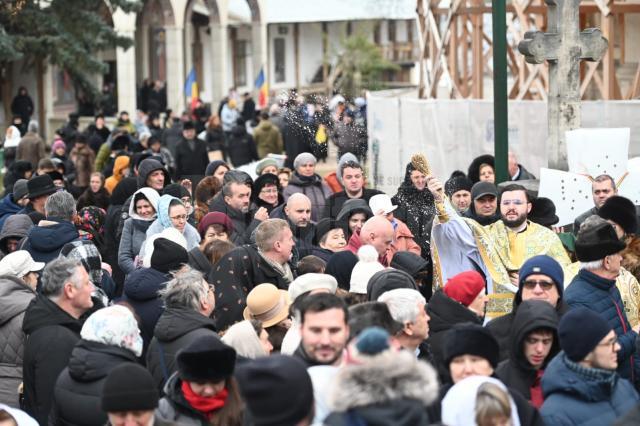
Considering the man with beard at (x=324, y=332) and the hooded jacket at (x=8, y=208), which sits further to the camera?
the hooded jacket at (x=8, y=208)

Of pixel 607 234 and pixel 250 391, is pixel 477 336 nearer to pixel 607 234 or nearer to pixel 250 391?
pixel 250 391

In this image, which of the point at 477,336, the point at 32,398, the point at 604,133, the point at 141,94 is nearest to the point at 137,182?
the point at 604,133

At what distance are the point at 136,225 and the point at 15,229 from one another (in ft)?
3.26

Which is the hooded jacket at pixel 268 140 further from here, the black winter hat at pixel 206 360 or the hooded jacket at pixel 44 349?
the black winter hat at pixel 206 360

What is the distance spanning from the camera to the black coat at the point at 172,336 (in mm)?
6984

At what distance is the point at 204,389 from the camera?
607 cm

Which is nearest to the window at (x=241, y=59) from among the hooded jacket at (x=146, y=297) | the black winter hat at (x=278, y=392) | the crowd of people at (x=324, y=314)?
the crowd of people at (x=324, y=314)

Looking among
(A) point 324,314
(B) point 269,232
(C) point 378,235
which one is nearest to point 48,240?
(B) point 269,232

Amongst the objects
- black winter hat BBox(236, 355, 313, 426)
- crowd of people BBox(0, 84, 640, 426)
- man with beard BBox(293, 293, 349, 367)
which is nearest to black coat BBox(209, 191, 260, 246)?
crowd of people BBox(0, 84, 640, 426)

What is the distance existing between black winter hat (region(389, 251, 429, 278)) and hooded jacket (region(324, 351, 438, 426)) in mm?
4216

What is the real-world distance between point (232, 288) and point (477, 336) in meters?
2.83

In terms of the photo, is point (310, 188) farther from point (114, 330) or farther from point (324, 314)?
point (324, 314)

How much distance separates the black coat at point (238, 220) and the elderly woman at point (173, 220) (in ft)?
1.43

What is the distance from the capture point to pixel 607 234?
7691 millimetres
